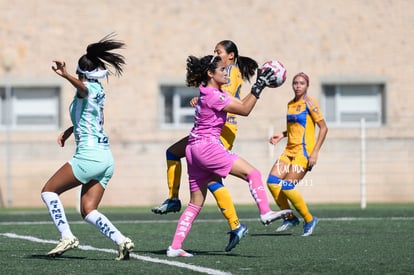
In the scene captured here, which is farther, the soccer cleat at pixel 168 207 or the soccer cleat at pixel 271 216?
the soccer cleat at pixel 168 207

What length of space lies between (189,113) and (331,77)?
3.81 m

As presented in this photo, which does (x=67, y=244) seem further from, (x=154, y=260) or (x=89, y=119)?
(x=89, y=119)

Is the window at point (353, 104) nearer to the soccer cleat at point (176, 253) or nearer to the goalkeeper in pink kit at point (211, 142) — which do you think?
the goalkeeper in pink kit at point (211, 142)

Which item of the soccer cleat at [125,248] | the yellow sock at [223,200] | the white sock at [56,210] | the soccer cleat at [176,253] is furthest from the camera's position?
the yellow sock at [223,200]

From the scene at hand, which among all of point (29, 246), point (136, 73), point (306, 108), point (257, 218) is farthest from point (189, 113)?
point (29, 246)

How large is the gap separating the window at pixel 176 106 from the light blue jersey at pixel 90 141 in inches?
705

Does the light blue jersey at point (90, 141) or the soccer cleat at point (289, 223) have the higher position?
the light blue jersey at point (90, 141)

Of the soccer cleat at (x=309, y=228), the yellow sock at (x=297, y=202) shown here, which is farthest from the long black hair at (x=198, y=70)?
the yellow sock at (x=297, y=202)

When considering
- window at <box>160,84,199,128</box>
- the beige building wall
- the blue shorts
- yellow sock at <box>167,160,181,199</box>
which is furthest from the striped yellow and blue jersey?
window at <box>160,84,199,128</box>

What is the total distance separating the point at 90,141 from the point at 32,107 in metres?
18.4

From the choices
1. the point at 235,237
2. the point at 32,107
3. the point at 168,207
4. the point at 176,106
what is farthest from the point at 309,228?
the point at 32,107

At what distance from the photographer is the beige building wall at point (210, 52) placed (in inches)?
1047

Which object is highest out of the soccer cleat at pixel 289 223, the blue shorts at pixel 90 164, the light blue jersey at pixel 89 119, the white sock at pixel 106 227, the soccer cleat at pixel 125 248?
the light blue jersey at pixel 89 119

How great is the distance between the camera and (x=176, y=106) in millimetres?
28406
